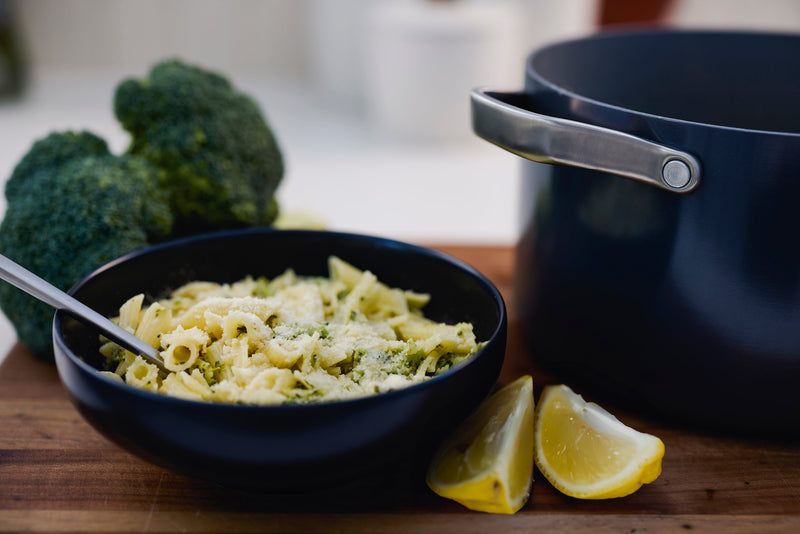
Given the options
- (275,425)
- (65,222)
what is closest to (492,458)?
(275,425)

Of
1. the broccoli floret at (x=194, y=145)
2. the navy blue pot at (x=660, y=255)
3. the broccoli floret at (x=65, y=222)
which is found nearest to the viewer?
the navy blue pot at (x=660, y=255)

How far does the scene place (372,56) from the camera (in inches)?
125

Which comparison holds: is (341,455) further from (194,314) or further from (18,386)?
(18,386)

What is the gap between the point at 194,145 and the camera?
125 cm

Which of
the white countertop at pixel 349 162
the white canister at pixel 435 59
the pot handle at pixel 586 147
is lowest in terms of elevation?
the white countertop at pixel 349 162

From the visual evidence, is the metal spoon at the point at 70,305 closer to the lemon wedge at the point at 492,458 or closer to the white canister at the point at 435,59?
the lemon wedge at the point at 492,458

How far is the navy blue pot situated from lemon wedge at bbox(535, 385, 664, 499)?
11 cm

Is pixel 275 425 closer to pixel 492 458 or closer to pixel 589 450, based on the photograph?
pixel 492 458

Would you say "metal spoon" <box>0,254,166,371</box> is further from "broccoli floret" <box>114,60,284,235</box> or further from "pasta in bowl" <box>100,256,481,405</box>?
"broccoli floret" <box>114,60,284,235</box>

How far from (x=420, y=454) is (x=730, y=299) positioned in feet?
1.20

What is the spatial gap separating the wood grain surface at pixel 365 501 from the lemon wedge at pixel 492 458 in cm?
2

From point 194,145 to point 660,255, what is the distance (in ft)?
2.40

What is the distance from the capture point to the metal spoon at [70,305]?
2.76 ft

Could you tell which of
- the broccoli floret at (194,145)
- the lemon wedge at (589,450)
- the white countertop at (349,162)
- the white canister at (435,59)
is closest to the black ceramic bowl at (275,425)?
the lemon wedge at (589,450)
